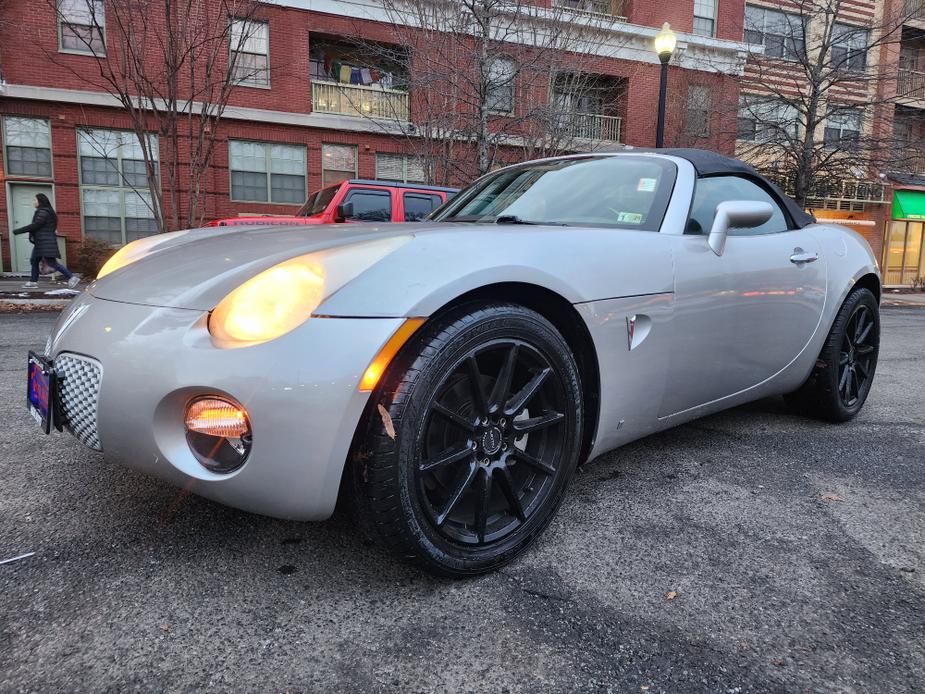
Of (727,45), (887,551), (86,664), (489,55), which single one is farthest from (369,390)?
(727,45)

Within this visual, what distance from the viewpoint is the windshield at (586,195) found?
2.46m

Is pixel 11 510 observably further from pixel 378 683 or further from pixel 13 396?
pixel 13 396

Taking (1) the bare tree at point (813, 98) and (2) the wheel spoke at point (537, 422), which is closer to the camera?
(2) the wheel spoke at point (537, 422)

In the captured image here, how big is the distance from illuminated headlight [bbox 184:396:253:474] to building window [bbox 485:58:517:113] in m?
9.84

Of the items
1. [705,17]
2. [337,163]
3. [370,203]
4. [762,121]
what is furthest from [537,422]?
[705,17]

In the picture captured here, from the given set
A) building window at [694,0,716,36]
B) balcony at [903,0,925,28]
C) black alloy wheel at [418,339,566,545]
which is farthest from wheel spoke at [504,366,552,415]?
balcony at [903,0,925,28]

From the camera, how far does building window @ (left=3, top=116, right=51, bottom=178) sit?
45.6 feet

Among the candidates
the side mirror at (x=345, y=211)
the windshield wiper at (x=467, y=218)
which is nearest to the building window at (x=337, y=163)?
the side mirror at (x=345, y=211)

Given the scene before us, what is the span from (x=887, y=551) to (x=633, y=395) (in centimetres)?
92

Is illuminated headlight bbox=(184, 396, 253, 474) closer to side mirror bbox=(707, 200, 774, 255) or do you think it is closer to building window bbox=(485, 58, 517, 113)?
side mirror bbox=(707, 200, 774, 255)

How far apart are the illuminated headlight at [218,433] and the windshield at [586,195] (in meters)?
1.43

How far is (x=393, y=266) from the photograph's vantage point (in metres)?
1.63

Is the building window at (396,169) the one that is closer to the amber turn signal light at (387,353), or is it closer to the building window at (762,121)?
the building window at (762,121)

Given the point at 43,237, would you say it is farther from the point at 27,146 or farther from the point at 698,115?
the point at 698,115
